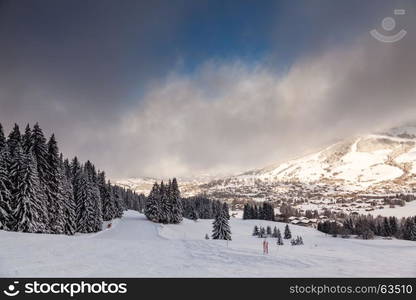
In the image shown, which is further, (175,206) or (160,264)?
(175,206)

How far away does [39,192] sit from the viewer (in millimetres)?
41406

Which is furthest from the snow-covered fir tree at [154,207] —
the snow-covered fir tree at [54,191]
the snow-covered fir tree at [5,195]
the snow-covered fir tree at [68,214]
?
the snow-covered fir tree at [5,195]

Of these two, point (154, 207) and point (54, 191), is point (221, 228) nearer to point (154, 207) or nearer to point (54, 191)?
point (154, 207)

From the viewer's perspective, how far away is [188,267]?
52.7 feet

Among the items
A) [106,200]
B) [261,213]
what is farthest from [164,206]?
[261,213]

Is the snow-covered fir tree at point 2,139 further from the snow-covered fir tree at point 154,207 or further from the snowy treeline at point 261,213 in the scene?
Answer: the snowy treeline at point 261,213

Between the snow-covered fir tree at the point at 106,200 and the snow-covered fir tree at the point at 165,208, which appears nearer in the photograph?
the snow-covered fir tree at the point at 106,200

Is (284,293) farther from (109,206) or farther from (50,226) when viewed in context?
(109,206)

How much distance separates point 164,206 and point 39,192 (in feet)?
158

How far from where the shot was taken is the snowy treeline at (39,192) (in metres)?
37.6

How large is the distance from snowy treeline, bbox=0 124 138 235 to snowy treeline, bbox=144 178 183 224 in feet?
81.9

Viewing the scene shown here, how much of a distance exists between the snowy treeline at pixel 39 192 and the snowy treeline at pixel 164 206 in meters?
25.0

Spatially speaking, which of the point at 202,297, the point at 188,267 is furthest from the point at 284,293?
the point at 188,267

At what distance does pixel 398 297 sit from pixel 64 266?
15.4 metres
